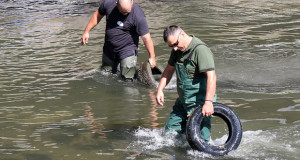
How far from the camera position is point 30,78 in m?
10.9

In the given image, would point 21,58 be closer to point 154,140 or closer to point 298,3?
point 154,140

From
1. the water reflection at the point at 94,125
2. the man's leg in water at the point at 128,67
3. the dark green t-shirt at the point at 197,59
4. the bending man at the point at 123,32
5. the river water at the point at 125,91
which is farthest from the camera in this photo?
the man's leg in water at the point at 128,67

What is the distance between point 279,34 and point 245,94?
5801 millimetres

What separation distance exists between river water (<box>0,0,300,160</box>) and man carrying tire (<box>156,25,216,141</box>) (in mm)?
349

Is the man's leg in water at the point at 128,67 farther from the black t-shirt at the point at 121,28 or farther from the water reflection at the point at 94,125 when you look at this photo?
the water reflection at the point at 94,125

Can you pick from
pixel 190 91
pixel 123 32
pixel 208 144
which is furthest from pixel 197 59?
pixel 123 32

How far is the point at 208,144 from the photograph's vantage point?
6500 millimetres

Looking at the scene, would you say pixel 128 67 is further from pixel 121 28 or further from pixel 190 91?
pixel 190 91

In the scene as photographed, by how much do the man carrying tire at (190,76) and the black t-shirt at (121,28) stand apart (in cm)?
313

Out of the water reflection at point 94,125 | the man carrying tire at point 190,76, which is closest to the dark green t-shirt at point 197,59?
the man carrying tire at point 190,76

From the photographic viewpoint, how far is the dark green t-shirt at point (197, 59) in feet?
20.3

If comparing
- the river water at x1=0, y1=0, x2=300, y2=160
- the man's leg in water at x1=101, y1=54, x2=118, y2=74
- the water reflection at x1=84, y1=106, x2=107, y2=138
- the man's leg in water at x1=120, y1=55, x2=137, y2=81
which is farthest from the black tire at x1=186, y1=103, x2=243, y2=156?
the man's leg in water at x1=101, y1=54, x2=118, y2=74

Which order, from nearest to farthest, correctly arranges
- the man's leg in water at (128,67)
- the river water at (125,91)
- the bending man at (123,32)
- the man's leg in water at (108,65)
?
1. the river water at (125,91)
2. the bending man at (123,32)
3. the man's leg in water at (128,67)
4. the man's leg in water at (108,65)

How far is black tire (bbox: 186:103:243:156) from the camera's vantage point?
6348 mm
